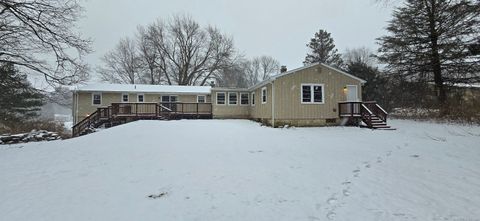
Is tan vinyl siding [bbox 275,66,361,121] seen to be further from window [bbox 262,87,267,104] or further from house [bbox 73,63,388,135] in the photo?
window [bbox 262,87,267,104]

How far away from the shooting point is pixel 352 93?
18.0 m

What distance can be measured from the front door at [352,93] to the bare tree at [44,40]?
14612 mm

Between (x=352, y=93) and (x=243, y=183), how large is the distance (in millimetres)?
14679

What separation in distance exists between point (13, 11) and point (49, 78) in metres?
2.52

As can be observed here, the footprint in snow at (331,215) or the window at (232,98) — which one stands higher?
the window at (232,98)

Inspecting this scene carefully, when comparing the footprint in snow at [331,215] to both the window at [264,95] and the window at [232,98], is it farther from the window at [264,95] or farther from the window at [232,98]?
the window at [232,98]

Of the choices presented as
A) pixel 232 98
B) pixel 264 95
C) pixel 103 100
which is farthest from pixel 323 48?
pixel 103 100

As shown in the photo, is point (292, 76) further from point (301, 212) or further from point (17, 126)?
point (17, 126)

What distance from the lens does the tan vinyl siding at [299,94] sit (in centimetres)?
1706

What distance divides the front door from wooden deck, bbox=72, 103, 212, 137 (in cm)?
1147

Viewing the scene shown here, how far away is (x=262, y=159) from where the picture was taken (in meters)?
7.55

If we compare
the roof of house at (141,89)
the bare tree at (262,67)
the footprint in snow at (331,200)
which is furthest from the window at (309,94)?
the bare tree at (262,67)

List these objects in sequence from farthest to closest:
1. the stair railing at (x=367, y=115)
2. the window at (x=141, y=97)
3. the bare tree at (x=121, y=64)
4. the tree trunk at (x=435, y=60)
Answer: the bare tree at (x=121, y=64)
the window at (x=141, y=97)
the tree trunk at (x=435, y=60)
the stair railing at (x=367, y=115)

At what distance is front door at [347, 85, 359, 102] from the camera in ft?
→ 58.7
